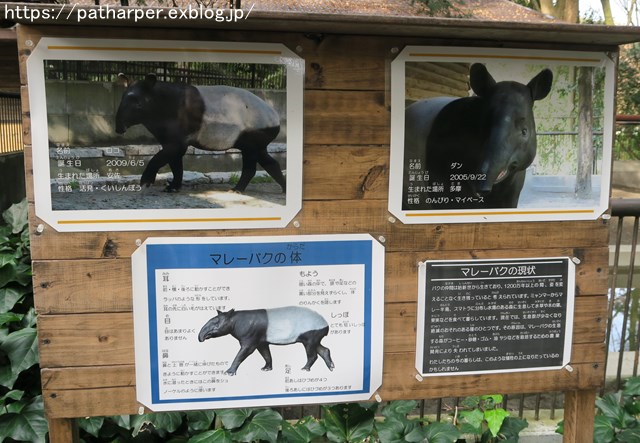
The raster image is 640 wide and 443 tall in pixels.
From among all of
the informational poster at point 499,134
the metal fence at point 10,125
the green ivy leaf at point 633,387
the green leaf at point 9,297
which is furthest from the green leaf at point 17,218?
the green ivy leaf at point 633,387

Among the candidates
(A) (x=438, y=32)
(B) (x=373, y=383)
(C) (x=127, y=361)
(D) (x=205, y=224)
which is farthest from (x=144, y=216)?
(A) (x=438, y=32)

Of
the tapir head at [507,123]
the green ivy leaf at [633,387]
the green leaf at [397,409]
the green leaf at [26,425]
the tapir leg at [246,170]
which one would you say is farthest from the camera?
the green ivy leaf at [633,387]

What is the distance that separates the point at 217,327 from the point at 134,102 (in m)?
0.82

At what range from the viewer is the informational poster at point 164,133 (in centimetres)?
183

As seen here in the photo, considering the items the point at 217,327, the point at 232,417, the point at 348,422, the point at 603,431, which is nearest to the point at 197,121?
the point at 217,327

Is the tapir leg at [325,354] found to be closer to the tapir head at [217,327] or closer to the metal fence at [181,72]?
the tapir head at [217,327]

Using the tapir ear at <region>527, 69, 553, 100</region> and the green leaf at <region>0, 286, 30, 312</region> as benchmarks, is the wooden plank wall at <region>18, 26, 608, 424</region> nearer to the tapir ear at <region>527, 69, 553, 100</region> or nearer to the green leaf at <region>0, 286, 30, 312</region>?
the tapir ear at <region>527, 69, 553, 100</region>

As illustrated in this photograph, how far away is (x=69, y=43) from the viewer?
5.93ft

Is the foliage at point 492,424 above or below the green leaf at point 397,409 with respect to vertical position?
below

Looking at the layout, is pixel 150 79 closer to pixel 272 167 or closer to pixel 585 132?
pixel 272 167

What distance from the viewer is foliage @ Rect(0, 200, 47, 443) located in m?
2.55

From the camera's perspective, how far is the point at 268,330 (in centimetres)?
206

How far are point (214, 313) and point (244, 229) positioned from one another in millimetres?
317

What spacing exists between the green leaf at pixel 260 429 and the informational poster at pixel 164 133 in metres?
1.08
